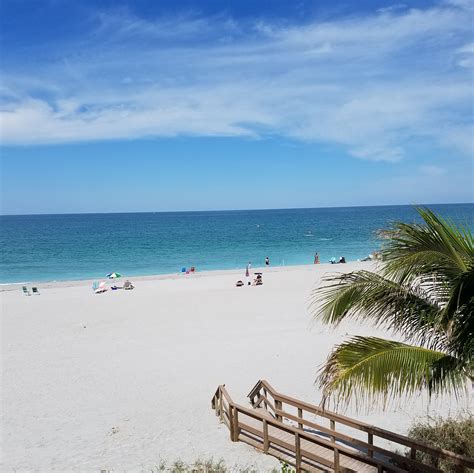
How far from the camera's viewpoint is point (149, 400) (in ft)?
35.8

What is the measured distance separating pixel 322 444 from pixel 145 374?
729cm

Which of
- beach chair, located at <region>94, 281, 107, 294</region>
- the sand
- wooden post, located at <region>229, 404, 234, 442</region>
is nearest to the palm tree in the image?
the sand

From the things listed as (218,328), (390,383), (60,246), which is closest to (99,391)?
(218,328)

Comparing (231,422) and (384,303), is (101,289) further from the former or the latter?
(384,303)

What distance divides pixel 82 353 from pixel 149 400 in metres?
5.03

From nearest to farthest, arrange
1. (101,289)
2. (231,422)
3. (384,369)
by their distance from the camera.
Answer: (384,369) < (231,422) < (101,289)

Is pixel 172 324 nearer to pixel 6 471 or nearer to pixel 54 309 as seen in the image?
pixel 54 309

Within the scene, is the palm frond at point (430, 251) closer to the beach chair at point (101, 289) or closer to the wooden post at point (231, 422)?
the wooden post at point (231, 422)

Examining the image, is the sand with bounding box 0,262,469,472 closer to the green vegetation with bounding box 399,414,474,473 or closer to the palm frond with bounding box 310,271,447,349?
the green vegetation with bounding box 399,414,474,473

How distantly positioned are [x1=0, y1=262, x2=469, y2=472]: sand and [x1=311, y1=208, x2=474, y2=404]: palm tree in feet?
12.3

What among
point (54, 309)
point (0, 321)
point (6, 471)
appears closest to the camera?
point (6, 471)

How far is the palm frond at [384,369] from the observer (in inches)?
168

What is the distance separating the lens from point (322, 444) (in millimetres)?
6438

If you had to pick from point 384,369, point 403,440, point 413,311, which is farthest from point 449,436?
point 384,369
